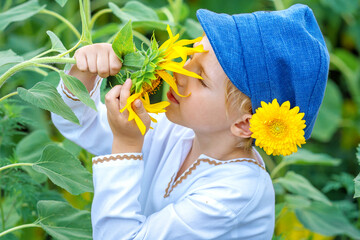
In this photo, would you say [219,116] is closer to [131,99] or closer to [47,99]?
[131,99]

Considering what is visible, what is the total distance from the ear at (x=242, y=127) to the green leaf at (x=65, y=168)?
0.26 meters

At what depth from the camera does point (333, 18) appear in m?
2.27

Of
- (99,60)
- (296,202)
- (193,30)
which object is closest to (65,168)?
(99,60)

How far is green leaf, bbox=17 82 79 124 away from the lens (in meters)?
0.86

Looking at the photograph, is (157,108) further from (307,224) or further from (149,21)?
(307,224)

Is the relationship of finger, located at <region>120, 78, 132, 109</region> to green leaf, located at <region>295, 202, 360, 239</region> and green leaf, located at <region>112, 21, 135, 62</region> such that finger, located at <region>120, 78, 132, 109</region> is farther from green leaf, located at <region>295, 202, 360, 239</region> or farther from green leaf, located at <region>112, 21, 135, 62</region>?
green leaf, located at <region>295, 202, 360, 239</region>

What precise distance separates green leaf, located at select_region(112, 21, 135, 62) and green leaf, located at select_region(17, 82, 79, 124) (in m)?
0.12

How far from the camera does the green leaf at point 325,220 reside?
1.29 m

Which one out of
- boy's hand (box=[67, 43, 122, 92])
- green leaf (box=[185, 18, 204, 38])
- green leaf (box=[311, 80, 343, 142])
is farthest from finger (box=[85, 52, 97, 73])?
green leaf (box=[311, 80, 343, 142])

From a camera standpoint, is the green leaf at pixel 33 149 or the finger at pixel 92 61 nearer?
the finger at pixel 92 61

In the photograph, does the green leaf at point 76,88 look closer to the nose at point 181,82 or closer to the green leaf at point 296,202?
the nose at point 181,82

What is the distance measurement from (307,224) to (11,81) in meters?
1.05

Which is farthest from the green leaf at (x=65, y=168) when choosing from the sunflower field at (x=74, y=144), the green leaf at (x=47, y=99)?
the green leaf at (x=47, y=99)

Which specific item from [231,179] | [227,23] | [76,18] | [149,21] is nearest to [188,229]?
[231,179]
